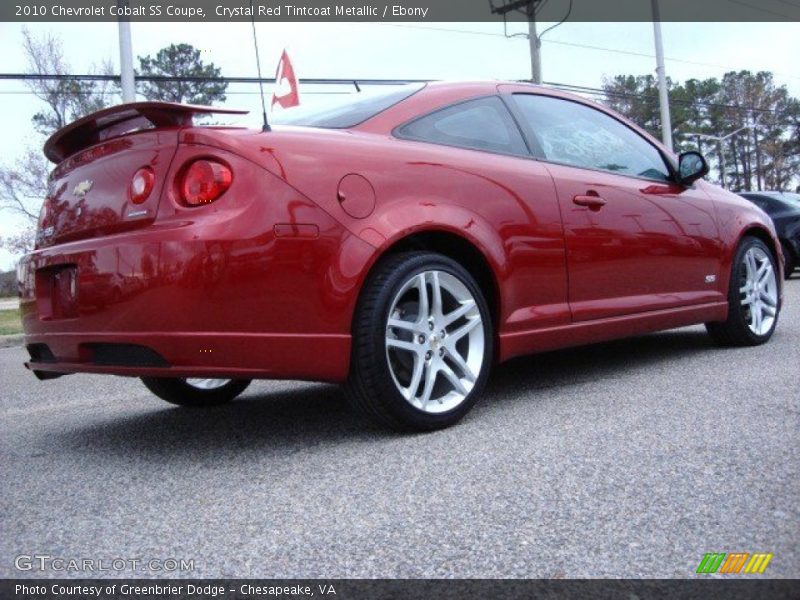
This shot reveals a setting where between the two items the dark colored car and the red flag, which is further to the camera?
the dark colored car

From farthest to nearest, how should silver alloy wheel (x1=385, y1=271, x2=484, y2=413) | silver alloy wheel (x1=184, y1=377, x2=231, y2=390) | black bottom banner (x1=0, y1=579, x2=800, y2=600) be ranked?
1. silver alloy wheel (x1=184, y1=377, x2=231, y2=390)
2. silver alloy wheel (x1=385, y1=271, x2=484, y2=413)
3. black bottom banner (x1=0, y1=579, x2=800, y2=600)

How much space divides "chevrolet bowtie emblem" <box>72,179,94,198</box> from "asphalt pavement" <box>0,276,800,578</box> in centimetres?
99

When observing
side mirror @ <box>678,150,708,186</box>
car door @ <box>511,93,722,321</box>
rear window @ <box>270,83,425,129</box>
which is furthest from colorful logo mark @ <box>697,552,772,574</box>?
side mirror @ <box>678,150,708,186</box>

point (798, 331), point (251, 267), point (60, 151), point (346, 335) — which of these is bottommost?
point (798, 331)

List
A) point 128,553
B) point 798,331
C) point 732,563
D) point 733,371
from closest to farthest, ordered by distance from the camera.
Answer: point 732,563 → point 128,553 → point 733,371 → point 798,331

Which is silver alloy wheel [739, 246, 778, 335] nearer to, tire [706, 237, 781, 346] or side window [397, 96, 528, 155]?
tire [706, 237, 781, 346]

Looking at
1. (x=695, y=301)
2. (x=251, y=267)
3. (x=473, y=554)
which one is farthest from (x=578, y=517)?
(x=695, y=301)

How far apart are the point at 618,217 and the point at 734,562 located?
2460 mm

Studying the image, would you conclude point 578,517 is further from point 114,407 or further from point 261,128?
point 114,407

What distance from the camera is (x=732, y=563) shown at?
1.74 metres

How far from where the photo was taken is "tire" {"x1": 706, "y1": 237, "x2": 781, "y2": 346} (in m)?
4.85

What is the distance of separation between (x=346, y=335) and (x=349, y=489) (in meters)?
0.63

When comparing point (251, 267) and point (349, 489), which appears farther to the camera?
point (251, 267)

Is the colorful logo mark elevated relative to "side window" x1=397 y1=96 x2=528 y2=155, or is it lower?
lower
